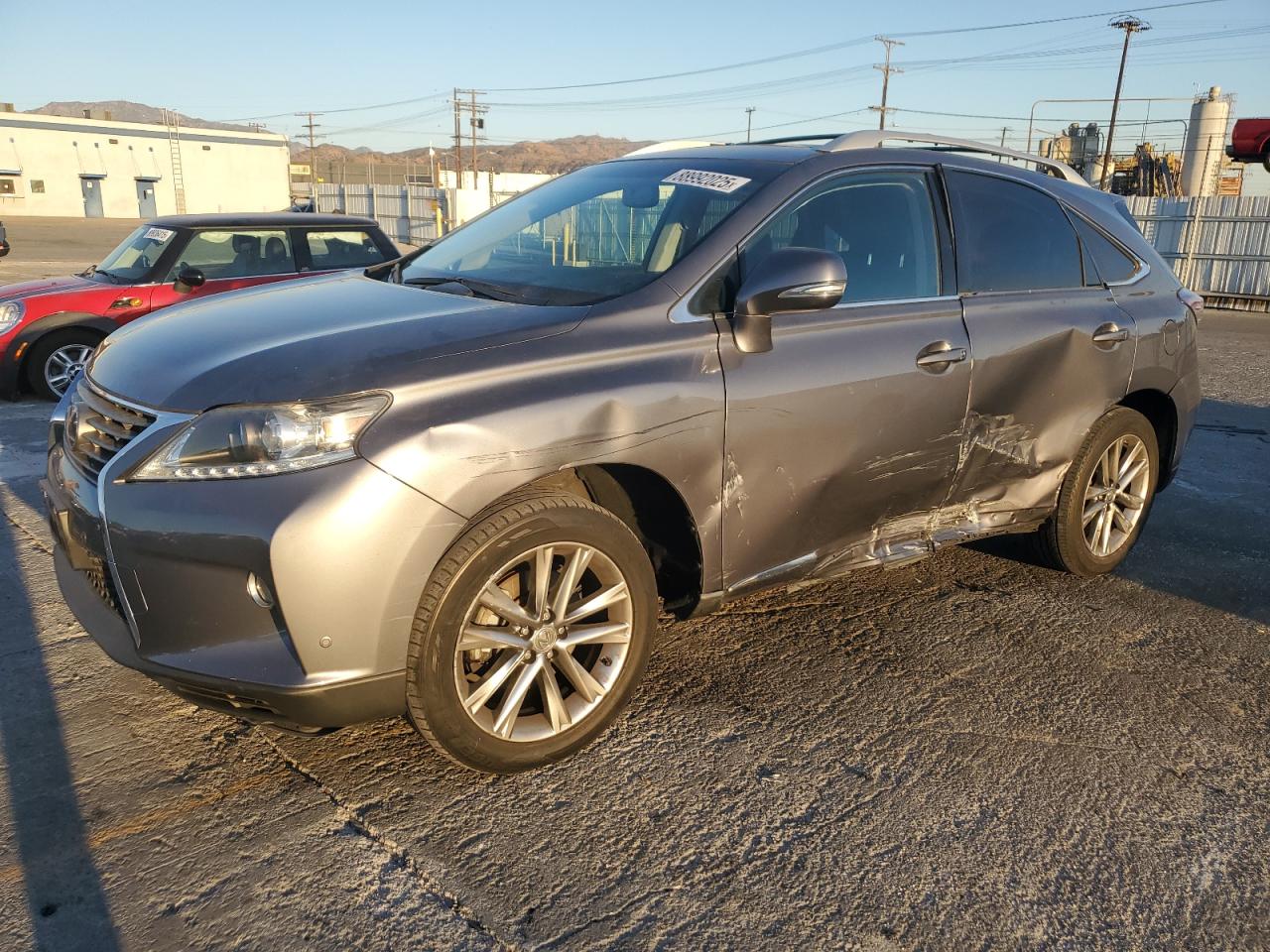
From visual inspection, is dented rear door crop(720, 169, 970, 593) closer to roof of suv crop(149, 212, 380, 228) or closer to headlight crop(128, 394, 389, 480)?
headlight crop(128, 394, 389, 480)

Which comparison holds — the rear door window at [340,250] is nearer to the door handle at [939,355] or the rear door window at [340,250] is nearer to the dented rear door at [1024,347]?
the dented rear door at [1024,347]

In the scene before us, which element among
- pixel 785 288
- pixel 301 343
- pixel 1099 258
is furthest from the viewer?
pixel 1099 258

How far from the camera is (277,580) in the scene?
2.35 meters

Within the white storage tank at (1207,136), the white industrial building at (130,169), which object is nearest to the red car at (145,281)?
the white storage tank at (1207,136)

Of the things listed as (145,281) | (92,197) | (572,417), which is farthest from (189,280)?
(92,197)

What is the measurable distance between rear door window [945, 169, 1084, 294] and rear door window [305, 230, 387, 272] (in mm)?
6152

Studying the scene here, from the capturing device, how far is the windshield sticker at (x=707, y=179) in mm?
→ 3418

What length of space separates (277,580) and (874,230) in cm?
245

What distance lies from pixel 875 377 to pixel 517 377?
53.3 inches

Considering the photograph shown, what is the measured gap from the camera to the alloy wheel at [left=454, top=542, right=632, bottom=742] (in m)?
2.71

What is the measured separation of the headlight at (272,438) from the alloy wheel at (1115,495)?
10.8 feet

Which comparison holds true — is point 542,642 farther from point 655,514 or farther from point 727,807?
point 727,807

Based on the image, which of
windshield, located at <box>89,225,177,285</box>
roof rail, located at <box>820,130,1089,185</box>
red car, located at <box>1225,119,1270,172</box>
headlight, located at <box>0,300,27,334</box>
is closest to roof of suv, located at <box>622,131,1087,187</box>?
roof rail, located at <box>820,130,1089,185</box>

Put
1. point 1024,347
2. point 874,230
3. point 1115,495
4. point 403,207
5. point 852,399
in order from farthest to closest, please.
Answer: point 403,207 → point 1115,495 → point 1024,347 → point 874,230 → point 852,399
